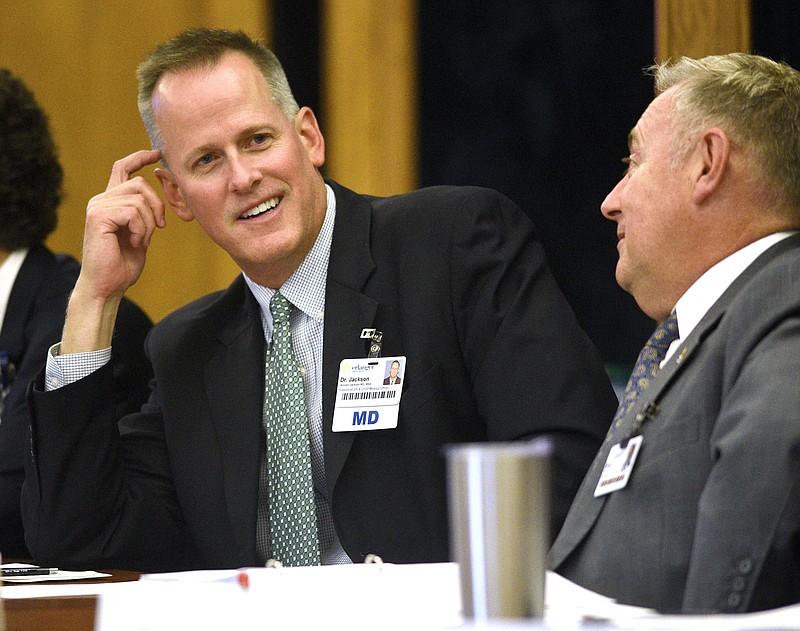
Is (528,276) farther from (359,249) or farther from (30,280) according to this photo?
(30,280)

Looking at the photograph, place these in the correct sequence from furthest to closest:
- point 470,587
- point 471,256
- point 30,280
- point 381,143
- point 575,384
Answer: point 381,143 < point 30,280 < point 471,256 < point 575,384 < point 470,587

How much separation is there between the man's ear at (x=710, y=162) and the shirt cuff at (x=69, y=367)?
118 centimetres

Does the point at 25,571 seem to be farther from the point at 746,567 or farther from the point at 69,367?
the point at 746,567

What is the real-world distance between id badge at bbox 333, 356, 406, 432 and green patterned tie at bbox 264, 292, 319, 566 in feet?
0.31

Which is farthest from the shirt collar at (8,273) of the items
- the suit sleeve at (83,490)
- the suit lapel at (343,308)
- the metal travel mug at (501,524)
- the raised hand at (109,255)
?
the metal travel mug at (501,524)

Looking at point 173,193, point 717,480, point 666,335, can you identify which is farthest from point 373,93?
point 717,480

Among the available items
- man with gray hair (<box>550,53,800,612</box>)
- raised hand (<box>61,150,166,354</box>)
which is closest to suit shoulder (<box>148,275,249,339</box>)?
raised hand (<box>61,150,166,354</box>)

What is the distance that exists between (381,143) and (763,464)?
9.69ft

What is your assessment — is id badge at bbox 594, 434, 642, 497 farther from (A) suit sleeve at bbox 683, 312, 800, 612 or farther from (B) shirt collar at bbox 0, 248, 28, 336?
(B) shirt collar at bbox 0, 248, 28, 336

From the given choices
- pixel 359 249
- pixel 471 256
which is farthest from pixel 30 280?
pixel 471 256

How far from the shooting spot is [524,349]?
77.5 inches

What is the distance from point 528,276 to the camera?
2.05 metres

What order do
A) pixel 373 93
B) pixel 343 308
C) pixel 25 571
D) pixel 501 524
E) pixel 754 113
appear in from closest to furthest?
pixel 501 524
pixel 754 113
pixel 25 571
pixel 343 308
pixel 373 93

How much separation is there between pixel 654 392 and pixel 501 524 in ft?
2.04
